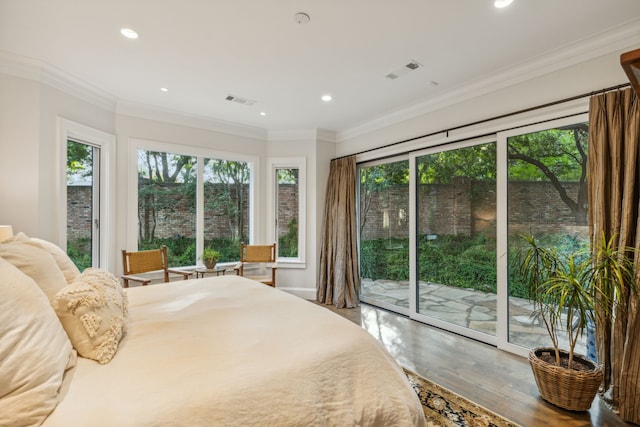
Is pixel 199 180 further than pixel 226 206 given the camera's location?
No

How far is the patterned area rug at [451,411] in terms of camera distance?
188 centimetres

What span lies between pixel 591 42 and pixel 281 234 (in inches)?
163

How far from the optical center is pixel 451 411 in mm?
1990

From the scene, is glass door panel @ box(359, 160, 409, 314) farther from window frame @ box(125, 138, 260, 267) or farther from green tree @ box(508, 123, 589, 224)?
window frame @ box(125, 138, 260, 267)

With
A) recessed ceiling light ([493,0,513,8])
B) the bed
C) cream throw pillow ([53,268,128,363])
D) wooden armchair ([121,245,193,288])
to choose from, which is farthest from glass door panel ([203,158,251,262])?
recessed ceiling light ([493,0,513,8])

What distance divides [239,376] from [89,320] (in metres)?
0.69

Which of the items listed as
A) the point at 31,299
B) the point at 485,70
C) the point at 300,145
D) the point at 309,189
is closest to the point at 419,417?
the point at 31,299

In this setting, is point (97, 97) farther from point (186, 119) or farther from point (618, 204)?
point (618, 204)

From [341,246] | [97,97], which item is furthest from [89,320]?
[341,246]

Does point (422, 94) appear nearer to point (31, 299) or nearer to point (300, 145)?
point (300, 145)

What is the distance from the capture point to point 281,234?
496 cm

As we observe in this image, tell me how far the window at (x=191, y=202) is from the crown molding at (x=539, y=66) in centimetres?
263

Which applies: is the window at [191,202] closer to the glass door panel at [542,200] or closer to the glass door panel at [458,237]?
the glass door panel at [458,237]

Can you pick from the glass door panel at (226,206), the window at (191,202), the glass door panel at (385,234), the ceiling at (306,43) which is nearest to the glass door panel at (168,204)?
the window at (191,202)
